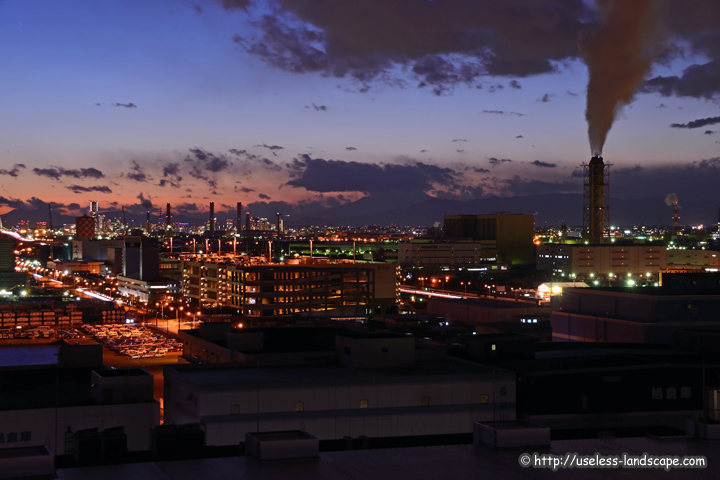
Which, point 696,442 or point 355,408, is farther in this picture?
point 355,408

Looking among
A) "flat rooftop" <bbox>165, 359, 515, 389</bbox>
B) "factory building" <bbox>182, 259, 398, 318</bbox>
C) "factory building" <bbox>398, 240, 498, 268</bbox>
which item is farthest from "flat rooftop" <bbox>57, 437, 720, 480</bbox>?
"factory building" <bbox>398, 240, 498, 268</bbox>

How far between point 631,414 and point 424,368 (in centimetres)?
340

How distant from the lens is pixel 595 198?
220 feet

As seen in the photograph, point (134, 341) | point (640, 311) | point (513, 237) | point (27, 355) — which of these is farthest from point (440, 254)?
point (640, 311)

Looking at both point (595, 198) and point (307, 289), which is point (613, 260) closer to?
point (595, 198)

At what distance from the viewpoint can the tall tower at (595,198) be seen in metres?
65.4

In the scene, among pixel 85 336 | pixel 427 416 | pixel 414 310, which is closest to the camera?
pixel 427 416

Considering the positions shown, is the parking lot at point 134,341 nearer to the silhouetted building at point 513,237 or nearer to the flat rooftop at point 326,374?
the flat rooftop at point 326,374

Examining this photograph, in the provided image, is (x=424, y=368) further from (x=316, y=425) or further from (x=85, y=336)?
(x=85, y=336)

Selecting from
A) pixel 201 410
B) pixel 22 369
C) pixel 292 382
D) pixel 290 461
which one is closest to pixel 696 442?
pixel 290 461

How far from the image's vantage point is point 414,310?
4594 cm

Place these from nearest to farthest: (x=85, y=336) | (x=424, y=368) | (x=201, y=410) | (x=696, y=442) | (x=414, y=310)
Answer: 1. (x=696, y=442)
2. (x=201, y=410)
3. (x=424, y=368)
4. (x=85, y=336)
5. (x=414, y=310)

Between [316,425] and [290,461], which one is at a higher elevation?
[290,461]

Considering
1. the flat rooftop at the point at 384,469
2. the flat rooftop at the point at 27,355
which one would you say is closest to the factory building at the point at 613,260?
the flat rooftop at the point at 27,355
